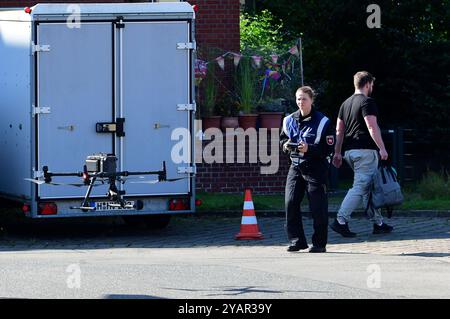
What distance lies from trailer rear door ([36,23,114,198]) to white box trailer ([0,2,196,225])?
12 millimetres

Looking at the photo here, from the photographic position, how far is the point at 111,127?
16.5m

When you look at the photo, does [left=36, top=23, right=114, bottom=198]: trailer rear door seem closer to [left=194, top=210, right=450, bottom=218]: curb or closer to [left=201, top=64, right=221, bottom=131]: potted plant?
[left=194, top=210, right=450, bottom=218]: curb

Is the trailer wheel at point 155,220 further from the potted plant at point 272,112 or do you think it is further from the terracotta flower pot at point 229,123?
the potted plant at point 272,112

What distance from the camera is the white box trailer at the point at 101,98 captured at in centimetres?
1625

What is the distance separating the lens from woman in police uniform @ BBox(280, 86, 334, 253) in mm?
14477

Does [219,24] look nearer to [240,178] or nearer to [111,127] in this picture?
[240,178]

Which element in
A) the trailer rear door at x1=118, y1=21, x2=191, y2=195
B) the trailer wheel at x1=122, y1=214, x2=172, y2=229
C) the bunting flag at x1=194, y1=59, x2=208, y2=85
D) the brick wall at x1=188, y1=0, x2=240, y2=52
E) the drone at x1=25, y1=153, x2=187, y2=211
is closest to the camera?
the drone at x1=25, y1=153, x2=187, y2=211

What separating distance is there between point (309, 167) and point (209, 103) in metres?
7.61

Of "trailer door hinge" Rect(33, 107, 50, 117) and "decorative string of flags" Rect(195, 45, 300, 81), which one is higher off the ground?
"decorative string of flags" Rect(195, 45, 300, 81)

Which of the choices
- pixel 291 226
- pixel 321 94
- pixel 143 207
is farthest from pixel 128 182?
pixel 321 94

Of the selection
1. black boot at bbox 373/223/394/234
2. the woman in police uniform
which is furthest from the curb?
the woman in police uniform

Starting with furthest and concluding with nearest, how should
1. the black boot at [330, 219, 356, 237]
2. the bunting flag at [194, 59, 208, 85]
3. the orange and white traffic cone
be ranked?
the bunting flag at [194, 59, 208, 85] → the orange and white traffic cone → the black boot at [330, 219, 356, 237]

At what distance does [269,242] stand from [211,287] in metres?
4.48

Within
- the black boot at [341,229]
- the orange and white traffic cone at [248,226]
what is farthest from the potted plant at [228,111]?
the black boot at [341,229]
